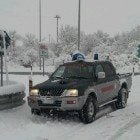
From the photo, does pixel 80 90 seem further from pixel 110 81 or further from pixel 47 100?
pixel 110 81

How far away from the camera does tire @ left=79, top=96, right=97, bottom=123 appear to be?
1128cm

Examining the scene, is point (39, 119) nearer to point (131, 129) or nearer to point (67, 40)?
point (131, 129)

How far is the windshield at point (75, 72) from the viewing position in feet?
41.0

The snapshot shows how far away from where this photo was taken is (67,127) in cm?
1076

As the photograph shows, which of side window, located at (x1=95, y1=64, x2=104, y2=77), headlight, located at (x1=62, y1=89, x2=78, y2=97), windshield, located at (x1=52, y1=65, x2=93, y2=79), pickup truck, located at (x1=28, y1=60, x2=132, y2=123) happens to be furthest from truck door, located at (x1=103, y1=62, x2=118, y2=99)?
headlight, located at (x1=62, y1=89, x2=78, y2=97)

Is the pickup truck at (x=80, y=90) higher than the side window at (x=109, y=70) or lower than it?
lower

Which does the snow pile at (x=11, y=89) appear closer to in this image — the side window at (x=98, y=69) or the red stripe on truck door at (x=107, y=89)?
the side window at (x=98, y=69)

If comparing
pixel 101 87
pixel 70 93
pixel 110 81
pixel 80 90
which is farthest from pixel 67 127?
pixel 110 81

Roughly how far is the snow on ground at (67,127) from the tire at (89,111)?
158 mm

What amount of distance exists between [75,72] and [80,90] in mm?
1555

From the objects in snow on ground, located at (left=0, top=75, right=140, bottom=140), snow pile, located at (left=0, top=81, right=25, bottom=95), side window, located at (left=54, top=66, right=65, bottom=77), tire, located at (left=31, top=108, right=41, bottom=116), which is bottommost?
snow on ground, located at (left=0, top=75, right=140, bottom=140)

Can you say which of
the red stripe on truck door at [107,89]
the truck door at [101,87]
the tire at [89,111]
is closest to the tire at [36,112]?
the tire at [89,111]

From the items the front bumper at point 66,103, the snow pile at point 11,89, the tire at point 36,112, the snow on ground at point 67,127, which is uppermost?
the snow pile at point 11,89

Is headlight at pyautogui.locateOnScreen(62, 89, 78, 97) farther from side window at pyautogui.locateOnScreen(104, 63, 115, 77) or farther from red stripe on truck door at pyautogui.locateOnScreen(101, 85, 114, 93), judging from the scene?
side window at pyautogui.locateOnScreen(104, 63, 115, 77)
